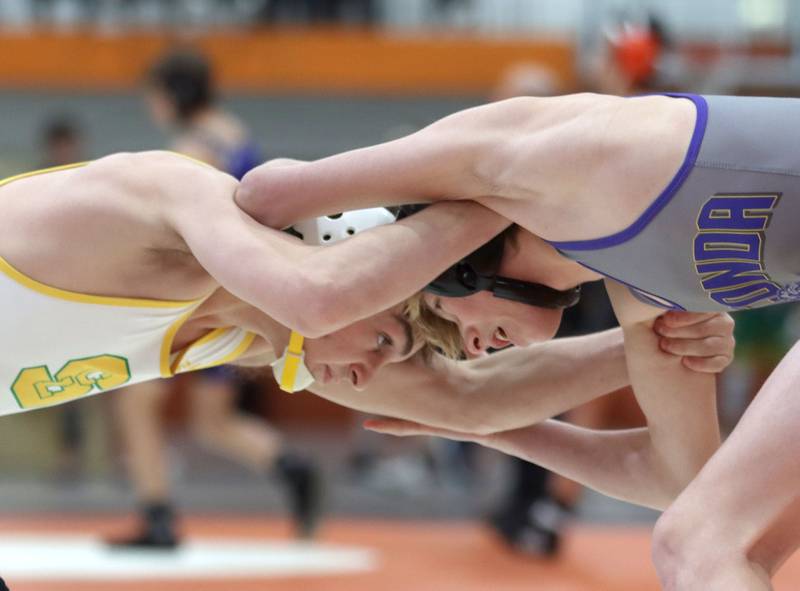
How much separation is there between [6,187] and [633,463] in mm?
1277

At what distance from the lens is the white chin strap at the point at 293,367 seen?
7.93 ft

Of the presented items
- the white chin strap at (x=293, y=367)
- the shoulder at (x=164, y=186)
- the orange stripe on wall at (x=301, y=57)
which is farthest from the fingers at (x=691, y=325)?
the orange stripe on wall at (x=301, y=57)

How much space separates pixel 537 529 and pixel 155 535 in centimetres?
138

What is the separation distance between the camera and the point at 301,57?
759cm

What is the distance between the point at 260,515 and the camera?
576 cm

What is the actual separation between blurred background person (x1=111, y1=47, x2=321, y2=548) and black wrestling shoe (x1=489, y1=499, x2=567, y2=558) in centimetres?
73

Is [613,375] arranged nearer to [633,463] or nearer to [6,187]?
[633,463]

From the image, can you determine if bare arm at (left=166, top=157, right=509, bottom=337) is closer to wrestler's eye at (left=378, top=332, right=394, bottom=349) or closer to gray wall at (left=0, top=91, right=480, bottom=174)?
wrestler's eye at (left=378, top=332, right=394, bottom=349)

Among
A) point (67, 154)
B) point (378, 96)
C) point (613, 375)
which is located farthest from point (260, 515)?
point (613, 375)

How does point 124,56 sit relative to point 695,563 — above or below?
below

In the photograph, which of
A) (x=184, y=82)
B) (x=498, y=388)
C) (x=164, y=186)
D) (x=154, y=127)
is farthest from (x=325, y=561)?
(x=154, y=127)

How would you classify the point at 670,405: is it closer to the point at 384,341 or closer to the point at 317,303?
the point at 384,341

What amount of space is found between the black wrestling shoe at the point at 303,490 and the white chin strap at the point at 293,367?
2.40 m

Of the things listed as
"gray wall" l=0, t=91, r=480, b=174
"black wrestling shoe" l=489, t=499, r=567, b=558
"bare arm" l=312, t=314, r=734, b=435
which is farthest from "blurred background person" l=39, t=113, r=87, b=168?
"bare arm" l=312, t=314, r=734, b=435
